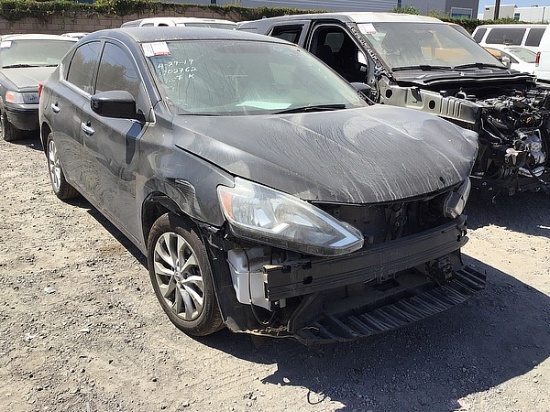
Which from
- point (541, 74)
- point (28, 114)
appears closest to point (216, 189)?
point (28, 114)

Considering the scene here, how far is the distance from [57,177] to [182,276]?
304 cm

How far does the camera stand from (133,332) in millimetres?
3430

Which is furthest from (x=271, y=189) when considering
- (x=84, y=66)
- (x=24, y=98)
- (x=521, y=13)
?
(x=521, y=13)

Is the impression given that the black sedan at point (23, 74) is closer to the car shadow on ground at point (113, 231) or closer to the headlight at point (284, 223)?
the car shadow on ground at point (113, 231)

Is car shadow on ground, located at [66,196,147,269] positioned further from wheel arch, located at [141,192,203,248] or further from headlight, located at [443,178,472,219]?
headlight, located at [443,178,472,219]

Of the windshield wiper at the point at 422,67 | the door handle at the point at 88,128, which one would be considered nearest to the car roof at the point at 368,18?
the windshield wiper at the point at 422,67

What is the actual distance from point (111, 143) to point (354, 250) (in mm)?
2047

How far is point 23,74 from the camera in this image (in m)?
8.64

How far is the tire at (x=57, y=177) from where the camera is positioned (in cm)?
553

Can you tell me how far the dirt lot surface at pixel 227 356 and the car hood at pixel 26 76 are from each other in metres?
4.54

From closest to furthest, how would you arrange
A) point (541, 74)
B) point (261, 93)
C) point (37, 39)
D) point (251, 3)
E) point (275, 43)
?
point (261, 93), point (275, 43), point (37, 39), point (541, 74), point (251, 3)

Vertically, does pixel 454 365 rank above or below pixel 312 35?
below

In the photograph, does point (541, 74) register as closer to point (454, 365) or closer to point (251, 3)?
point (454, 365)

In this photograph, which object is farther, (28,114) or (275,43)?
(28,114)
